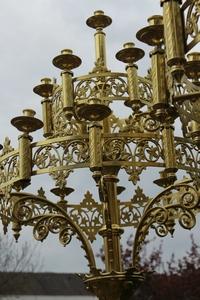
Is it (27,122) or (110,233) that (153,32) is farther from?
(110,233)

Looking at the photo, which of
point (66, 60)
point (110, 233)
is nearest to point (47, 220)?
point (110, 233)

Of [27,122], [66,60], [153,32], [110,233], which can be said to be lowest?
[110,233]

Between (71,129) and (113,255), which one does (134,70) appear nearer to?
(71,129)

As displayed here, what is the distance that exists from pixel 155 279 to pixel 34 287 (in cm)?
742

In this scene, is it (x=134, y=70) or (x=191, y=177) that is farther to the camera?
(x=134, y=70)

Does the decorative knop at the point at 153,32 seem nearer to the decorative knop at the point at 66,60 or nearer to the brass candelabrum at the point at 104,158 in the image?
the brass candelabrum at the point at 104,158

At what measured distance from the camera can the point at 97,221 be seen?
4.71 m

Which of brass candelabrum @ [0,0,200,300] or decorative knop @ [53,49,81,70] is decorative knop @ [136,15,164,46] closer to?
brass candelabrum @ [0,0,200,300]

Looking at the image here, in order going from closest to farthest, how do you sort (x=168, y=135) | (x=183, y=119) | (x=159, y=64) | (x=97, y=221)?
(x=183, y=119), (x=159, y=64), (x=168, y=135), (x=97, y=221)

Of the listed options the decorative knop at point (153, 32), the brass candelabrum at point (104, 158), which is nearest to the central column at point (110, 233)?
the brass candelabrum at point (104, 158)

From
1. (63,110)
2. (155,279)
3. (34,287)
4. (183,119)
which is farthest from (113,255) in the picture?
(34,287)

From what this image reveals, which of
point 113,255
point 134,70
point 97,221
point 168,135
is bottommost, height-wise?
point 113,255

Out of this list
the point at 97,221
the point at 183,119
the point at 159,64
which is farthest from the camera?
the point at 97,221

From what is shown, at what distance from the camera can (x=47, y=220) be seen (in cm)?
411
